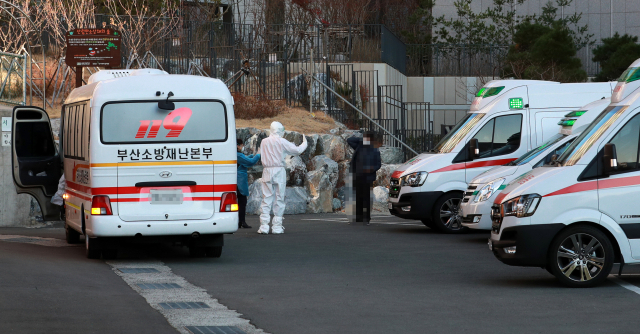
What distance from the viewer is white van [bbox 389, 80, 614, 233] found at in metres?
15.2

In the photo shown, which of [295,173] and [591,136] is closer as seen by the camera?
[591,136]

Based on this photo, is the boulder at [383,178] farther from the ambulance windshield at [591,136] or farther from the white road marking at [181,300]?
the ambulance windshield at [591,136]

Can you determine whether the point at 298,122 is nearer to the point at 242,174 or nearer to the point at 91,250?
the point at 242,174

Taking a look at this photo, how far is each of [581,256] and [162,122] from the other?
5.43 metres

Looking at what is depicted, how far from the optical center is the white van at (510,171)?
12852mm

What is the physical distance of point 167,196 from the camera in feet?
36.9

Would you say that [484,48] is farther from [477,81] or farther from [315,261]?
[315,261]

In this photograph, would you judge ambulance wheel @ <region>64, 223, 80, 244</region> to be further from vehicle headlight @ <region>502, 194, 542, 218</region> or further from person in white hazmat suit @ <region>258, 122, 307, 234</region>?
vehicle headlight @ <region>502, 194, 542, 218</region>

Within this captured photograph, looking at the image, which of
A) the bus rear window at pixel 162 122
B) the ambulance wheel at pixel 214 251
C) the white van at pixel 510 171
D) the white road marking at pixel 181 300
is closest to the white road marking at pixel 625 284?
the white van at pixel 510 171

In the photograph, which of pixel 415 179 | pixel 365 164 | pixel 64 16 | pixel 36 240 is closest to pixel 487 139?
pixel 415 179

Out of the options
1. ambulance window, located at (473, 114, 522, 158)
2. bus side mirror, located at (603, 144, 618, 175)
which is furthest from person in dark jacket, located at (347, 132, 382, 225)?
bus side mirror, located at (603, 144, 618, 175)

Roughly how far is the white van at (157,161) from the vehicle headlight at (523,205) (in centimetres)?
377

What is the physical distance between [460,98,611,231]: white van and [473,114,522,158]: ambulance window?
1.44m

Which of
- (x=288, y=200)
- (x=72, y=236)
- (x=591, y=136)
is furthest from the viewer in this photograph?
(x=288, y=200)
